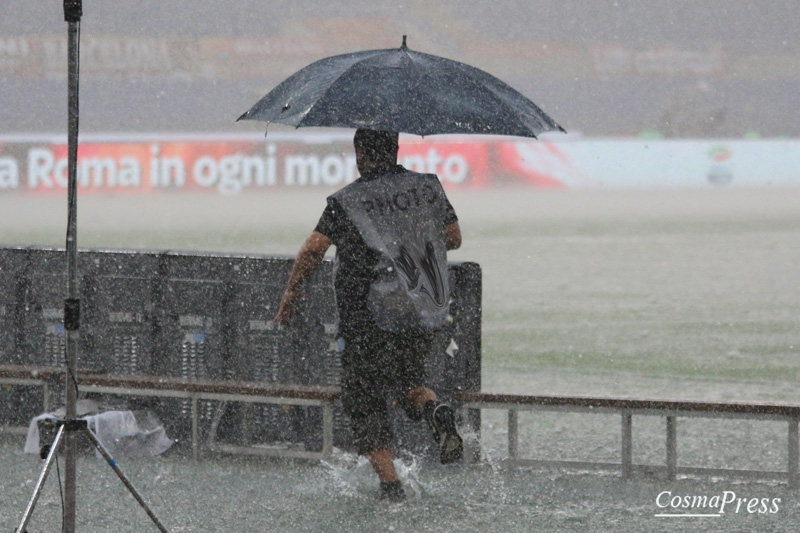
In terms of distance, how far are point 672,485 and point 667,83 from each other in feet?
99.8

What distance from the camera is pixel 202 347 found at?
5.32 m

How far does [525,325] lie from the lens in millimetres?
10891

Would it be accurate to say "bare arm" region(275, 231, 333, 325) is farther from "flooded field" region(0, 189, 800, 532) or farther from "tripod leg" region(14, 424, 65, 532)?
"tripod leg" region(14, 424, 65, 532)

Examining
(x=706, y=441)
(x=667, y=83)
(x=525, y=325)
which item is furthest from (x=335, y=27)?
(x=706, y=441)

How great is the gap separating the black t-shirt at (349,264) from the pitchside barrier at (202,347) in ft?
2.15

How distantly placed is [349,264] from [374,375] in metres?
0.41

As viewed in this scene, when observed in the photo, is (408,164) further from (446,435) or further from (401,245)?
(446,435)

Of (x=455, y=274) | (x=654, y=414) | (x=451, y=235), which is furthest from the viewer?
(x=455, y=274)

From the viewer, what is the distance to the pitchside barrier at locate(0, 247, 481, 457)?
5039 mm

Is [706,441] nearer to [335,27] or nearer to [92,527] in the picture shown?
[92,527]

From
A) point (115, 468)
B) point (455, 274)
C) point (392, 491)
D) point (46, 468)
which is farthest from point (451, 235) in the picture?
point (46, 468)

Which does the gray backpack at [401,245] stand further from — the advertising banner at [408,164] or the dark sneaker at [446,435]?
the advertising banner at [408,164]

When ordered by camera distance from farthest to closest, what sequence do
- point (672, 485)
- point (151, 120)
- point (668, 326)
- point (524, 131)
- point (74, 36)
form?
1. point (151, 120)
2. point (668, 326)
3. point (672, 485)
4. point (524, 131)
5. point (74, 36)

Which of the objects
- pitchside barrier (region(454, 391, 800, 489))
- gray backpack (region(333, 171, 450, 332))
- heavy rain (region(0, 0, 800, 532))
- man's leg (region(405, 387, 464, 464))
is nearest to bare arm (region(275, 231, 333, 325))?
gray backpack (region(333, 171, 450, 332))
